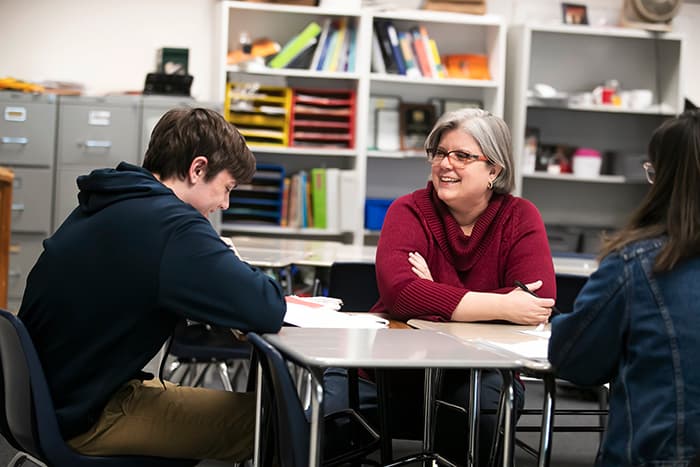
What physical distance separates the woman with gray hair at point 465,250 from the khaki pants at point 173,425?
63 cm

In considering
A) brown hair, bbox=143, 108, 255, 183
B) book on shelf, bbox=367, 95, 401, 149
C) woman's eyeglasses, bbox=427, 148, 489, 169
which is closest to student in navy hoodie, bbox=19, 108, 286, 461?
brown hair, bbox=143, 108, 255, 183

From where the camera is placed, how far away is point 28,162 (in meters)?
5.48

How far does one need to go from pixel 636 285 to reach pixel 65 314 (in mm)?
1106

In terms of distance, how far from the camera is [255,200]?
598cm

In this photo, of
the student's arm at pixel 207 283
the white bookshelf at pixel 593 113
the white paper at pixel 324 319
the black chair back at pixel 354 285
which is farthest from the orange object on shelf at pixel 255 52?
the student's arm at pixel 207 283

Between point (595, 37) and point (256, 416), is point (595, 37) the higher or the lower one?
the higher one

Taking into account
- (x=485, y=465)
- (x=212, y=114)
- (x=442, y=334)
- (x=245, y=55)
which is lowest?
(x=485, y=465)

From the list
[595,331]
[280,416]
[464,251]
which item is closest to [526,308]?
[464,251]

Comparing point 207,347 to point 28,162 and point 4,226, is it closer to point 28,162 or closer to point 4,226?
point 4,226

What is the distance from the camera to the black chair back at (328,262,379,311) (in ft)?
10.5

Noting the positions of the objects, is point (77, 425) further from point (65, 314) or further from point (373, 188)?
point (373, 188)

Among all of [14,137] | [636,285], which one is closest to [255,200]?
[14,137]

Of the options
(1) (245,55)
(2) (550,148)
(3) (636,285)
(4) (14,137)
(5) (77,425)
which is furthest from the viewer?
(2) (550,148)

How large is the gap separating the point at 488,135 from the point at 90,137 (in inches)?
130
